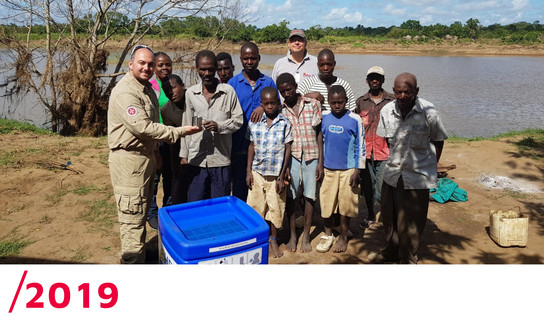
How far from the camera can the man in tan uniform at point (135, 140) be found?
8.84 ft

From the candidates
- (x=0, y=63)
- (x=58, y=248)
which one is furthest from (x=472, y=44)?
(x=58, y=248)

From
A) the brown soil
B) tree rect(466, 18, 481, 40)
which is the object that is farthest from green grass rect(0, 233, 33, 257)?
tree rect(466, 18, 481, 40)

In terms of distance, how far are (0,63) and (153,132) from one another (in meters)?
8.45

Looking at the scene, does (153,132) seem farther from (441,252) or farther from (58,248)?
(441,252)

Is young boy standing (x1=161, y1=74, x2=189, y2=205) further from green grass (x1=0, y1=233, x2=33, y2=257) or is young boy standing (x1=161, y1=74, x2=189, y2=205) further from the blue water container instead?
green grass (x1=0, y1=233, x2=33, y2=257)

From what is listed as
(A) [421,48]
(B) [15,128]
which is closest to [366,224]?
(B) [15,128]

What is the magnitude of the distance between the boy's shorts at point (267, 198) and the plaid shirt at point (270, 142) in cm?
9

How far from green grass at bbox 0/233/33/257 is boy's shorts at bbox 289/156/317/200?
254 centimetres

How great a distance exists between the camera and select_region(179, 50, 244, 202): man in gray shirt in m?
3.28

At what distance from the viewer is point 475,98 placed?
51.0 ft

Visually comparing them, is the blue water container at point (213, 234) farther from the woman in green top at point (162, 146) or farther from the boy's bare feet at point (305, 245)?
the boy's bare feet at point (305, 245)

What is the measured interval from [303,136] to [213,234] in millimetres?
1512

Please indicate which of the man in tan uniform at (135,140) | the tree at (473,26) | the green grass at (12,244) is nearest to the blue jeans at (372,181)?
the man in tan uniform at (135,140)

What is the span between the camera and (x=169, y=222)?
2.31 m
